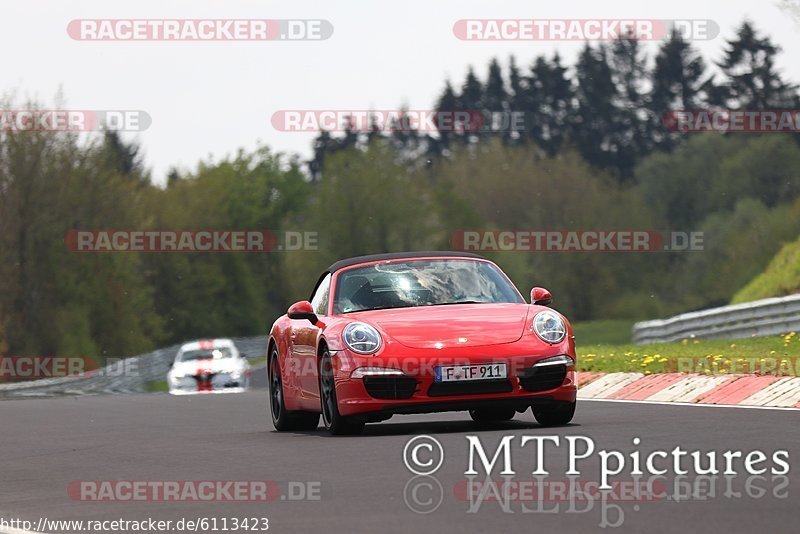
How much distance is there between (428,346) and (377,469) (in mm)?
2532

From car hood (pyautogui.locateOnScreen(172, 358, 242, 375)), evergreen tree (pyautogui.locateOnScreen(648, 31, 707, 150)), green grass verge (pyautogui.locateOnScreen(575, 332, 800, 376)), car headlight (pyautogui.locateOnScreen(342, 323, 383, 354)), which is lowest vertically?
car hood (pyautogui.locateOnScreen(172, 358, 242, 375))

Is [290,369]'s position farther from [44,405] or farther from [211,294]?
[211,294]

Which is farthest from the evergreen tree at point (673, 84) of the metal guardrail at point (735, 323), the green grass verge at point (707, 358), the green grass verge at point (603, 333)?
the green grass verge at point (707, 358)

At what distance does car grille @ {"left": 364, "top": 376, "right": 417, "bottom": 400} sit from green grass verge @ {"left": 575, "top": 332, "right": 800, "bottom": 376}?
4.77m

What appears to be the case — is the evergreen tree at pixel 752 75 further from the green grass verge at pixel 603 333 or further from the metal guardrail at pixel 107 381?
the metal guardrail at pixel 107 381

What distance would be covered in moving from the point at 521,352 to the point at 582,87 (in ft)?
379

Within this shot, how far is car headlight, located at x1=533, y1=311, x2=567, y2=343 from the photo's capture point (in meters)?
12.9

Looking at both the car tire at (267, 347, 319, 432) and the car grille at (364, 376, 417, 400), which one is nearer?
the car grille at (364, 376, 417, 400)

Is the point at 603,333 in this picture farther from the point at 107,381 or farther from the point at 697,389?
the point at 697,389

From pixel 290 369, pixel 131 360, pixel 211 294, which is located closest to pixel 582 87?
pixel 211 294

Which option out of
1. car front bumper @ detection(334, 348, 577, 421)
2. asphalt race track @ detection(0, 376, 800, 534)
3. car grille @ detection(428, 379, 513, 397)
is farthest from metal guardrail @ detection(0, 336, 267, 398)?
car grille @ detection(428, 379, 513, 397)

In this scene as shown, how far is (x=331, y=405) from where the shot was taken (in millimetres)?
13211

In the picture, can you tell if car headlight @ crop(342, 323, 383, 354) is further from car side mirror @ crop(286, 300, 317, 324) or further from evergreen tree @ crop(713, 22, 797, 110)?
evergreen tree @ crop(713, 22, 797, 110)

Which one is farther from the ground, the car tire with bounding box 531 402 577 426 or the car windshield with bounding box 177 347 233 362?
the car tire with bounding box 531 402 577 426
